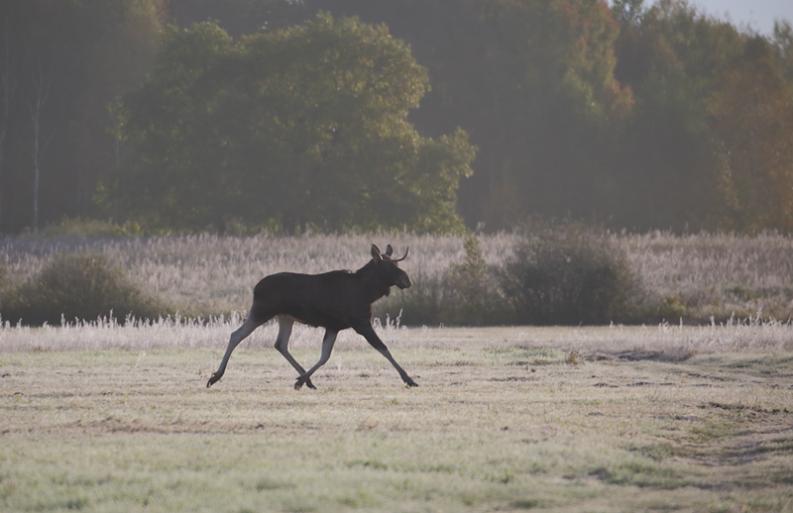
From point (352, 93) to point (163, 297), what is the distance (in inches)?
955

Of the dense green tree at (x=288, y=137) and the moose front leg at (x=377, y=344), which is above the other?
the dense green tree at (x=288, y=137)

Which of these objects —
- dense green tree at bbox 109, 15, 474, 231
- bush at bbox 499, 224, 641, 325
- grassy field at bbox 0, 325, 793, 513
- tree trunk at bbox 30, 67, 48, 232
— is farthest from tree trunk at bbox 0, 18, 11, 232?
grassy field at bbox 0, 325, 793, 513

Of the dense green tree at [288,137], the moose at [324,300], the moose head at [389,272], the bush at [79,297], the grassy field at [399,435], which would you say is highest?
the dense green tree at [288,137]

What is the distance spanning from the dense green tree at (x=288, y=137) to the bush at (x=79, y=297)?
76.2 feet

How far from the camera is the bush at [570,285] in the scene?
42.9m

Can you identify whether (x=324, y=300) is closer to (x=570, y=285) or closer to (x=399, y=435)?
(x=399, y=435)

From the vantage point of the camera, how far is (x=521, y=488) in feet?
44.3

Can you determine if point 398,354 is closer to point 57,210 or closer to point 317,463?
point 317,463

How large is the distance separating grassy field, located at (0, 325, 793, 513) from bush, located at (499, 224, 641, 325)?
45.9 feet

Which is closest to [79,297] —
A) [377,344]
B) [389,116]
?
[377,344]

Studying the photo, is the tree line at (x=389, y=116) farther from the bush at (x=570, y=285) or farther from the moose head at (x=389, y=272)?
the moose head at (x=389, y=272)

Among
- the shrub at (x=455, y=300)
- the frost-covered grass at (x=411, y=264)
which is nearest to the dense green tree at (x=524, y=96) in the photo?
the frost-covered grass at (x=411, y=264)

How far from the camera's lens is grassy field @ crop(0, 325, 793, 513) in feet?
43.2

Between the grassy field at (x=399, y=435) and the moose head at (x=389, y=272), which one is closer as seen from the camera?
the grassy field at (x=399, y=435)
